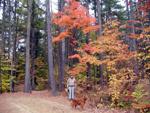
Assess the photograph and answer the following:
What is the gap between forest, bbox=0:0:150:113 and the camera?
18078 mm

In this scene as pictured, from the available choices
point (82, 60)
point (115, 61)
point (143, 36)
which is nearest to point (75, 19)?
point (82, 60)

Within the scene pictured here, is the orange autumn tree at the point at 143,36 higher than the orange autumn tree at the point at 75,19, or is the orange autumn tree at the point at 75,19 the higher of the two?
the orange autumn tree at the point at 75,19

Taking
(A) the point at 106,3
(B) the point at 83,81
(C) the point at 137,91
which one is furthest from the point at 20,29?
(C) the point at 137,91

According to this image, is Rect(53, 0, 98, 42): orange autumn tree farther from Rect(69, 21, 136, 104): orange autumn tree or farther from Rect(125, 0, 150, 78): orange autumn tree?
Rect(69, 21, 136, 104): orange autumn tree

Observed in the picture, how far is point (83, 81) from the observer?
24453 mm

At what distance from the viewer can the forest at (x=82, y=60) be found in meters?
18.1

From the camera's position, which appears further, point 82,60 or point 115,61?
point 82,60

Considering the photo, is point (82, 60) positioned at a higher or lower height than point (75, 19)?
lower

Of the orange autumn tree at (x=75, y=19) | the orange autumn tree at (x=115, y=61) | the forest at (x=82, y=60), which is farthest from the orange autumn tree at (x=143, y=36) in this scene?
the orange autumn tree at (x=75, y=19)

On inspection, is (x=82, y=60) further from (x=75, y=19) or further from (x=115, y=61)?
(x=75, y=19)

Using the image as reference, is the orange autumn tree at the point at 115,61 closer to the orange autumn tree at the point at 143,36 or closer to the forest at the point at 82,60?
the forest at the point at 82,60

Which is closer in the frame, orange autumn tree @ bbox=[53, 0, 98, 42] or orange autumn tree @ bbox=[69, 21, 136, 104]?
orange autumn tree @ bbox=[69, 21, 136, 104]

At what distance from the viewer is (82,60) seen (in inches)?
864

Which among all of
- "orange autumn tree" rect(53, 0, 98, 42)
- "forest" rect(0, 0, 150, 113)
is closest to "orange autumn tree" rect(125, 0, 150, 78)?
"forest" rect(0, 0, 150, 113)
